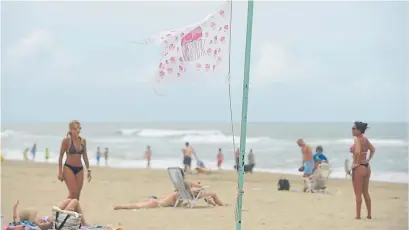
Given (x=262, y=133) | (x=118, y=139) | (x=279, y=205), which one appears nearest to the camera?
(x=279, y=205)

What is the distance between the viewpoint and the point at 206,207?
35.6 feet

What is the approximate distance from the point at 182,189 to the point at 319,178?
4.04 metres

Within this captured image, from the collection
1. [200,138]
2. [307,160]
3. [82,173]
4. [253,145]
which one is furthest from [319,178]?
[200,138]

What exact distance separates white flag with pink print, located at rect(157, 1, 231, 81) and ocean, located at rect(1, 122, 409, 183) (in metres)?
16.8

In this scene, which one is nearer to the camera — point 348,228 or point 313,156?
point 348,228

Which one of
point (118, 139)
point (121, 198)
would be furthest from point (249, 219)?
point (118, 139)

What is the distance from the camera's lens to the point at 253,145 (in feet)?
146

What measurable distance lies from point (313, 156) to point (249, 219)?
16.4ft

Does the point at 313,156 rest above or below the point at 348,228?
above

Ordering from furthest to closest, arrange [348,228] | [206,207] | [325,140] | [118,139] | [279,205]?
[118,139]
[325,140]
[279,205]
[206,207]
[348,228]

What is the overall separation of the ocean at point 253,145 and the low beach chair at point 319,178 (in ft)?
28.4

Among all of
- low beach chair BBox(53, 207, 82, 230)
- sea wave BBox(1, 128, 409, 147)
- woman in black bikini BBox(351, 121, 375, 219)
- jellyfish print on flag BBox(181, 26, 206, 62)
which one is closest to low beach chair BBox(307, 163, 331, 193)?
woman in black bikini BBox(351, 121, 375, 219)

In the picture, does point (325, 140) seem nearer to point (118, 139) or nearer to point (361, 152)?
point (118, 139)

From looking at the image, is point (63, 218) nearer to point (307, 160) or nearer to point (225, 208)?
point (225, 208)
